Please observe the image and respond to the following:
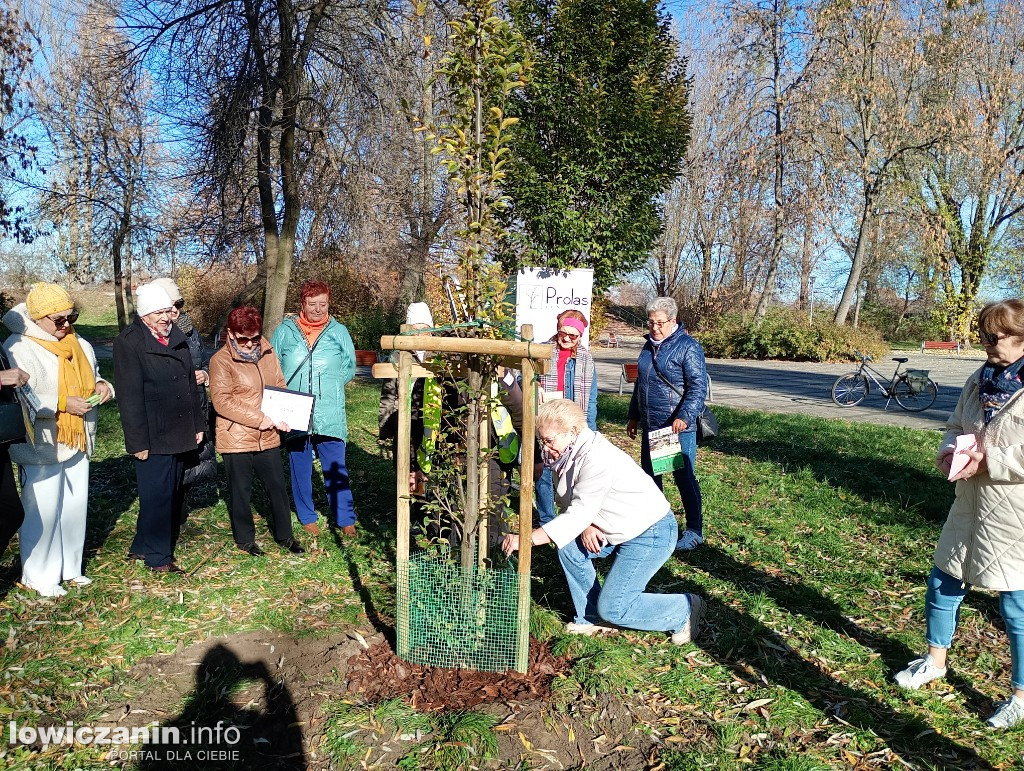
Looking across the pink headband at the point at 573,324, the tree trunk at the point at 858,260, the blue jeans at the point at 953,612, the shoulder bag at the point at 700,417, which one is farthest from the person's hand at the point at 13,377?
the tree trunk at the point at 858,260

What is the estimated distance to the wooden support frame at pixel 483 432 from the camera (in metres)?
3.03

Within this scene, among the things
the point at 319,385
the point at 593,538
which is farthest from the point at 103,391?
the point at 593,538

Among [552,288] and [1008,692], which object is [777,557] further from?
[552,288]

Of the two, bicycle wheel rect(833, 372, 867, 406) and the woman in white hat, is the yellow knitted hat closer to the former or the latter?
the woman in white hat

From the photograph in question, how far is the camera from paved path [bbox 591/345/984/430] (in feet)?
38.5

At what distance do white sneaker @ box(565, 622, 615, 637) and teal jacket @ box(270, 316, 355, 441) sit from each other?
2.26 meters

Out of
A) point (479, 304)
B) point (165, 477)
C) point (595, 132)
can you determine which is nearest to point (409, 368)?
point (479, 304)

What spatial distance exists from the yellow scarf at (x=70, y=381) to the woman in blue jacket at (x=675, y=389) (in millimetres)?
3571

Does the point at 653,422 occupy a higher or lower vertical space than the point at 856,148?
lower

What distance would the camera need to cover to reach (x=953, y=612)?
11.0 ft

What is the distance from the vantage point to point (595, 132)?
13008 mm

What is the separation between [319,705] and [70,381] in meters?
2.42

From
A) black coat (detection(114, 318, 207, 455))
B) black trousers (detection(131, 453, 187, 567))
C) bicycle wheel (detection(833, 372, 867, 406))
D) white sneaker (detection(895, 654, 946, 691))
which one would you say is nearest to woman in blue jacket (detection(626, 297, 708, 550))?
white sneaker (detection(895, 654, 946, 691))

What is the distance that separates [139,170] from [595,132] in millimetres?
10428
